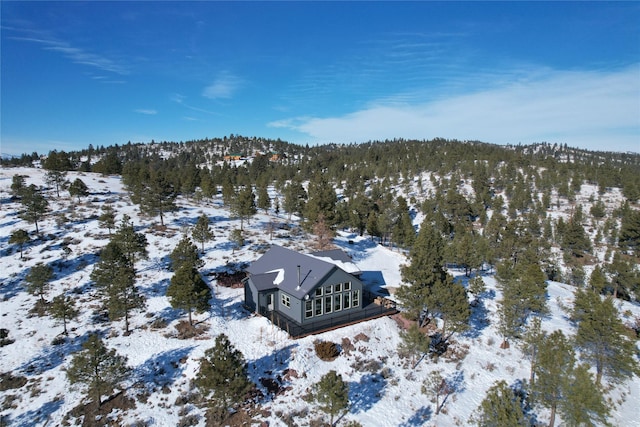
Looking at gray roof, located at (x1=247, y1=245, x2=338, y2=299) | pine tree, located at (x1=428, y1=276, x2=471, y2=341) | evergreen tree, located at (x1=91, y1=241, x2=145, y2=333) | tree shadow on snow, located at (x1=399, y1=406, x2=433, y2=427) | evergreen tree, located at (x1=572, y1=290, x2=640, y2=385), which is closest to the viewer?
tree shadow on snow, located at (x1=399, y1=406, x2=433, y2=427)

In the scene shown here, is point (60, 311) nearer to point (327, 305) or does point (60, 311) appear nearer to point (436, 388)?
point (327, 305)

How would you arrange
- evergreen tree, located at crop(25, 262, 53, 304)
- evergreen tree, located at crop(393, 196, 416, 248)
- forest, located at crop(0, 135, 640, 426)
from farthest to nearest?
evergreen tree, located at crop(393, 196, 416, 248) → evergreen tree, located at crop(25, 262, 53, 304) → forest, located at crop(0, 135, 640, 426)

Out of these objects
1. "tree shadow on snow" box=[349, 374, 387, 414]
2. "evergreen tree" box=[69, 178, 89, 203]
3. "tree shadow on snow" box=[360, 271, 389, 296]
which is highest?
"evergreen tree" box=[69, 178, 89, 203]

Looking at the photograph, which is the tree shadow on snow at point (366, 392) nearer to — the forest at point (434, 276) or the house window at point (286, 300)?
the forest at point (434, 276)

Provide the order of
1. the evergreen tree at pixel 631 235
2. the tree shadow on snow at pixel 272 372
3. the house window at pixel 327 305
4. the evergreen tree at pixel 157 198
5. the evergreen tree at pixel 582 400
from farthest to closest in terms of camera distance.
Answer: the evergreen tree at pixel 631 235 → the evergreen tree at pixel 157 198 → the house window at pixel 327 305 → the tree shadow on snow at pixel 272 372 → the evergreen tree at pixel 582 400

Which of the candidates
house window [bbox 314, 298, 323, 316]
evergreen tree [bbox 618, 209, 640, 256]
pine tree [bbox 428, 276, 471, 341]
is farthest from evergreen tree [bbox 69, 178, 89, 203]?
evergreen tree [bbox 618, 209, 640, 256]

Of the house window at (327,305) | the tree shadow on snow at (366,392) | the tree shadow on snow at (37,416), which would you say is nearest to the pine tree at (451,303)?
the tree shadow on snow at (366,392)

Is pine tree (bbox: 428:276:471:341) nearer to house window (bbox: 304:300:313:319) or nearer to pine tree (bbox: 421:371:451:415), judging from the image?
pine tree (bbox: 421:371:451:415)
